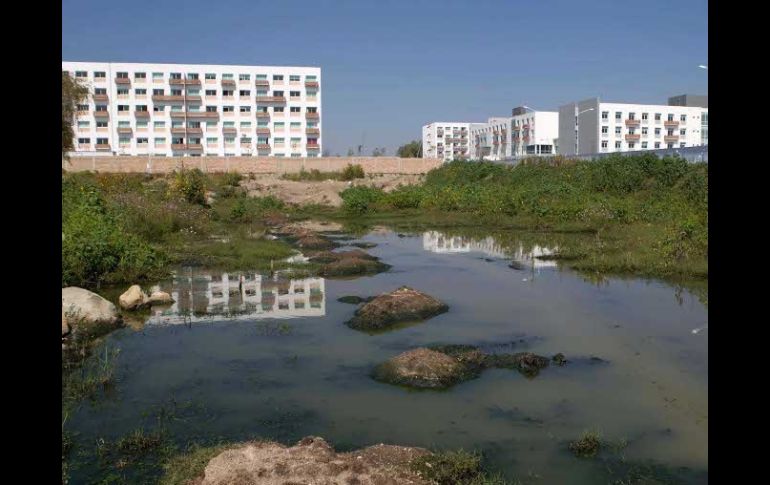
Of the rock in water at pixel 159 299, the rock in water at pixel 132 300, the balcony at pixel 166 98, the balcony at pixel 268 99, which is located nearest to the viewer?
the rock in water at pixel 132 300

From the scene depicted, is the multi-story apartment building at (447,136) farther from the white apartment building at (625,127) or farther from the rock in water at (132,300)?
the rock in water at (132,300)

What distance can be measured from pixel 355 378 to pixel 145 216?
15.7 meters

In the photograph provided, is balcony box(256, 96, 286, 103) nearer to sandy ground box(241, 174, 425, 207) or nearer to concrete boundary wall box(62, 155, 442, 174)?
concrete boundary wall box(62, 155, 442, 174)

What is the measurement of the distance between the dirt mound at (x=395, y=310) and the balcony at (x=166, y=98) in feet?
224

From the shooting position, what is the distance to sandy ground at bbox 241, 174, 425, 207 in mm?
46125

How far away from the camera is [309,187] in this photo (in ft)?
168

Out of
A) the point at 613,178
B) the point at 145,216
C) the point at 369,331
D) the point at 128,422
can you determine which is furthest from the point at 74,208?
the point at 613,178

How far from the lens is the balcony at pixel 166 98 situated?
74.6 metres

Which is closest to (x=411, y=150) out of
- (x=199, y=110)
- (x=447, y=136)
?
(x=447, y=136)

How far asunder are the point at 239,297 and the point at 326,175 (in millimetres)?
45129

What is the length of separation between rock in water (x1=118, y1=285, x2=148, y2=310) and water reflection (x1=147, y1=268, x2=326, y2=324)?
0.34m

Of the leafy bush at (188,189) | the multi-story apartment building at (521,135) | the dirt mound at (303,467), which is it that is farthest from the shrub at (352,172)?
the dirt mound at (303,467)

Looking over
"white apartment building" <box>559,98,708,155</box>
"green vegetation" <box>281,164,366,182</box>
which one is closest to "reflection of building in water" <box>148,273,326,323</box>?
"green vegetation" <box>281,164,366,182</box>

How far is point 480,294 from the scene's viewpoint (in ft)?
50.8
